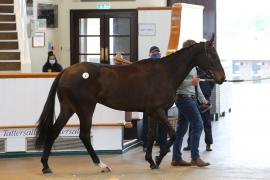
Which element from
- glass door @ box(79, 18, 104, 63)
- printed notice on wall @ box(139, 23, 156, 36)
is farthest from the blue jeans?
glass door @ box(79, 18, 104, 63)

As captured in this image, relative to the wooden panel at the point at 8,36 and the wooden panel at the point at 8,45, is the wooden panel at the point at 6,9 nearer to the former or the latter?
the wooden panel at the point at 8,36

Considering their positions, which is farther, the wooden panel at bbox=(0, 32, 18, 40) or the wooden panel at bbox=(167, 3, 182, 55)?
the wooden panel at bbox=(0, 32, 18, 40)

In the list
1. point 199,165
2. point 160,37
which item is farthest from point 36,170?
point 160,37

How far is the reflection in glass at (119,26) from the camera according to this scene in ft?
59.1

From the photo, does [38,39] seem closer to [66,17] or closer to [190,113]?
[66,17]

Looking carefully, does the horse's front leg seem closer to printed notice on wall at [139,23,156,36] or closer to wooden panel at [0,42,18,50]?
printed notice on wall at [139,23,156,36]

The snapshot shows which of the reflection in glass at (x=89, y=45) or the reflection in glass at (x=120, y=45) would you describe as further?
the reflection in glass at (x=89, y=45)

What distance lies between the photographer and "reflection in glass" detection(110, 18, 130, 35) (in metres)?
18.0

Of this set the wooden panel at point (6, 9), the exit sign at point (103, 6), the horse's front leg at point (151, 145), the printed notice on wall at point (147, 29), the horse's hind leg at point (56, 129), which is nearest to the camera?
the horse's hind leg at point (56, 129)

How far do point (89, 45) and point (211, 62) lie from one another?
10.3 meters

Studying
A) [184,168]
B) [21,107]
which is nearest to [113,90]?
[184,168]

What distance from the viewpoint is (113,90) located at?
8203mm

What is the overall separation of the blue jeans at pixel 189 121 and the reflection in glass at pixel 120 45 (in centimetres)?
933

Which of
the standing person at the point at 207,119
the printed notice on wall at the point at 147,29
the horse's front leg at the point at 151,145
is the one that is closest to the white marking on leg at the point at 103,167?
the horse's front leg at the point at 151,145
